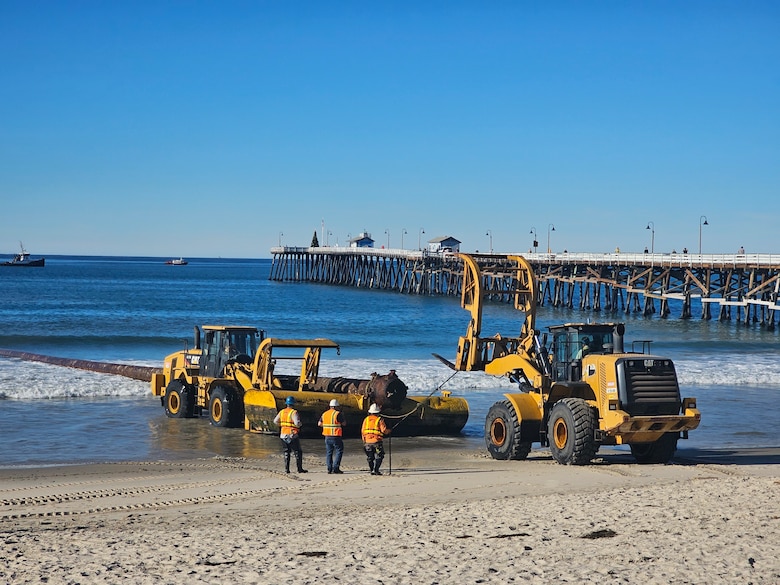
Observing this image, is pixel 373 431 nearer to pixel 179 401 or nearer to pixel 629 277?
pixel 179 401

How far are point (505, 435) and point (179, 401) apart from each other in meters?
8.35

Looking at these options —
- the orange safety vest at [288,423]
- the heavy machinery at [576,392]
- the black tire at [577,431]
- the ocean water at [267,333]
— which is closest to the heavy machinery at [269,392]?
the ocean water at [267,333]

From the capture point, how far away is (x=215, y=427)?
20750mm

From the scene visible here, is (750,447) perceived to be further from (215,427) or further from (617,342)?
(215,427)

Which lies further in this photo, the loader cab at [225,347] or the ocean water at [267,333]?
the loader cab at [225,347]

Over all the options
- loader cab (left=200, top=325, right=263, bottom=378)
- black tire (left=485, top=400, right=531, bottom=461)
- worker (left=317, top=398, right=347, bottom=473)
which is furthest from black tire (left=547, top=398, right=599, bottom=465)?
loader cab (left=200, top=325, right=263, bottom=378)

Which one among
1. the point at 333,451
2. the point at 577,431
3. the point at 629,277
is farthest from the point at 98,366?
the point at 629,277

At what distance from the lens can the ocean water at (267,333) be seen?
63.1 feet

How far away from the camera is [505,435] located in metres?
16.7

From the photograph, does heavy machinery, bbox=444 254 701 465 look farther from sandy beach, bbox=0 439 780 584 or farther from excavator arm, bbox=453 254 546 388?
sandy beach, bbox=0 439 780 584

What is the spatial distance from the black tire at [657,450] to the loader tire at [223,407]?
26.5ft

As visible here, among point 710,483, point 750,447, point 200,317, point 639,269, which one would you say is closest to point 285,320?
point 200,317

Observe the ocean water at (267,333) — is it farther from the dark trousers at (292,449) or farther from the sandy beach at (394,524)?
the sandy beach at (394,524)

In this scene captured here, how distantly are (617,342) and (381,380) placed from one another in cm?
533
